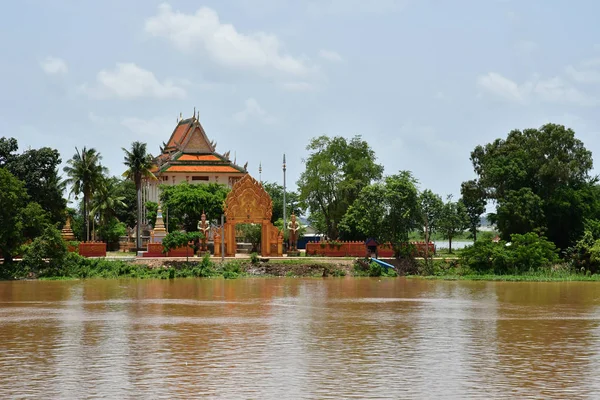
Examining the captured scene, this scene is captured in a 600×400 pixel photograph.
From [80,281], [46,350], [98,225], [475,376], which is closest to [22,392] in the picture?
[46,350]

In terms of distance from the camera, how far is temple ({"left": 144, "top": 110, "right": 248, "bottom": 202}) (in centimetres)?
8219

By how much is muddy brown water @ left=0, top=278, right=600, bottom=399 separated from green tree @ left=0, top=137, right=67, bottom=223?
Result: 2452cm

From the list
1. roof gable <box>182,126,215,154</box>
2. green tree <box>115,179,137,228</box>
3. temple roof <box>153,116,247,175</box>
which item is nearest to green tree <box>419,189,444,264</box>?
temple roof <box>153,116,247,175</box>

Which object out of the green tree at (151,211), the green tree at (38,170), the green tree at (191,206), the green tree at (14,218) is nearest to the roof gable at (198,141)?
the green tree at (151,211)

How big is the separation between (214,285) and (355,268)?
37.2 ft

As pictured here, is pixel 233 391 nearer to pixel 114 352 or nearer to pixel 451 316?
pixel 114 352

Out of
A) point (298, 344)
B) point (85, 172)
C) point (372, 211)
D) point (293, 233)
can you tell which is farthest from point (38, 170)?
point (298, 344)

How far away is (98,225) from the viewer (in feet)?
256

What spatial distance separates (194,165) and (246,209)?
80.1ft

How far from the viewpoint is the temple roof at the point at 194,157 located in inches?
3255

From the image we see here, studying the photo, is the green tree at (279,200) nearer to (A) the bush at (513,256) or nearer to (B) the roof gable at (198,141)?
(B) the roof gable at (198,141)

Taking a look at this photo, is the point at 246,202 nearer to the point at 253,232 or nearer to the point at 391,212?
the point at 253,232

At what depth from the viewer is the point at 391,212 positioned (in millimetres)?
58125

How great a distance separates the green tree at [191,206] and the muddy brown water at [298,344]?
101 feet
